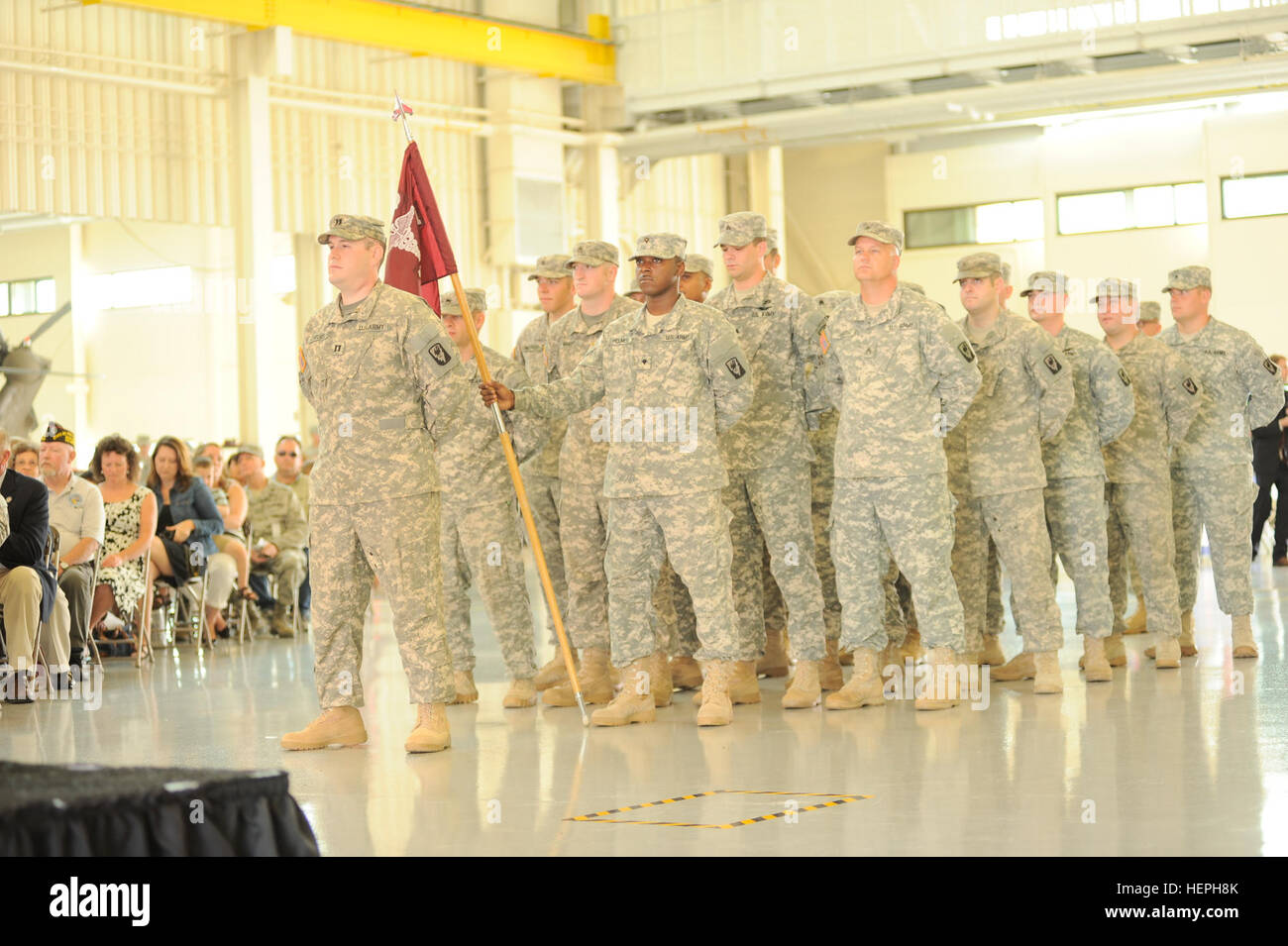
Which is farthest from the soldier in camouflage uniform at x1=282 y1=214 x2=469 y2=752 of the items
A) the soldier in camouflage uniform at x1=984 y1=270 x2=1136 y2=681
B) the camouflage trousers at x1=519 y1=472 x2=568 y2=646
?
the soldier in camouflage uniform at x1=984 y1=270 x2=1136 y2=681

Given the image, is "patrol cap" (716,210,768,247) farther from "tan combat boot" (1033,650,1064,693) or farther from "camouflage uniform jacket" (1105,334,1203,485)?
"tan combat boot" (1033,650,1064,693)

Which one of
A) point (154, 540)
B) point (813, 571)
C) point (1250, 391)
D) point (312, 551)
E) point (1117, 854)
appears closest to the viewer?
point (1117, 854)

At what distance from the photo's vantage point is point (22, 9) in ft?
49.1

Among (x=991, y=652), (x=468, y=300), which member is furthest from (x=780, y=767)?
(x=468, y=300)

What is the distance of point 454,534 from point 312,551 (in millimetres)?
1222

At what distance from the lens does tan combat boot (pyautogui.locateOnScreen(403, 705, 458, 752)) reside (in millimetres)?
6152

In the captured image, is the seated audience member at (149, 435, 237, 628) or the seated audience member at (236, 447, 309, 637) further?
the seated audience member at (236, 447, 309, 637)

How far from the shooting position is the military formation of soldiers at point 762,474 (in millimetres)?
6230

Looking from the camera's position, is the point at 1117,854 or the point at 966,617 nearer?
the point at 1117,854

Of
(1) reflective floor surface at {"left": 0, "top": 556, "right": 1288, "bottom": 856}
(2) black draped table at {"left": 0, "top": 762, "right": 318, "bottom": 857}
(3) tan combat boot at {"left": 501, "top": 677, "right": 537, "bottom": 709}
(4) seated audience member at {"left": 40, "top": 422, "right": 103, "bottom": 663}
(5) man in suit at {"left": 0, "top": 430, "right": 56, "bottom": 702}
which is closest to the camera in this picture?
(2) black draped table at {"left": 0, "top": 762, "right": 318, "bottom": 857}

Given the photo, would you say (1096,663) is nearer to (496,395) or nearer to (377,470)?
(496,395)

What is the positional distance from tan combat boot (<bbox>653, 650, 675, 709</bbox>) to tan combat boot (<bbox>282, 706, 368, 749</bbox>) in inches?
58.0
